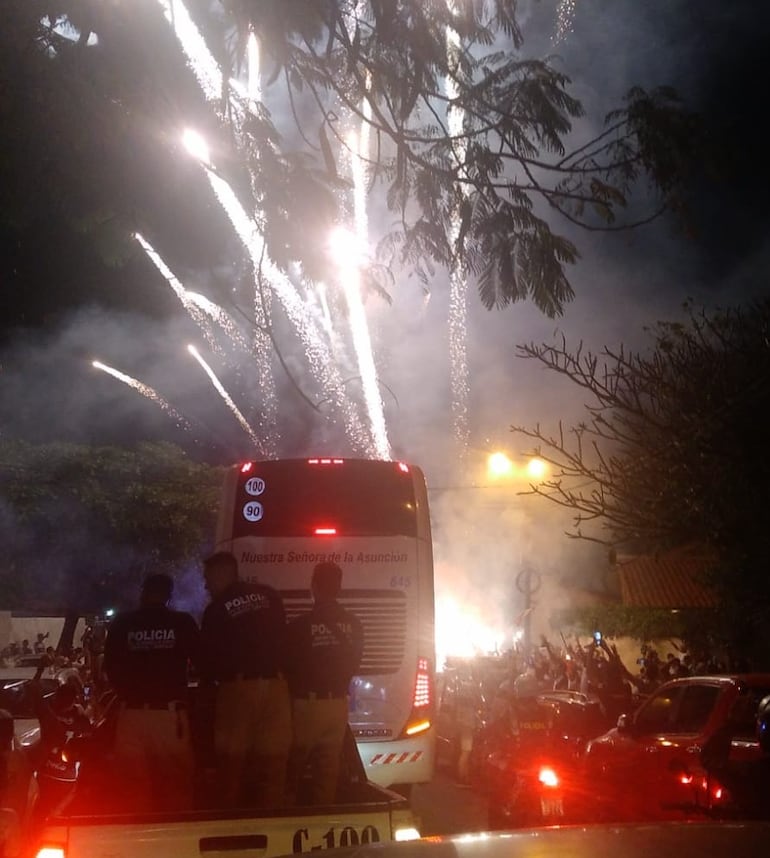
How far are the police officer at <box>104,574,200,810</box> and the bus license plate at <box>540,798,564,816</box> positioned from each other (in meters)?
3.67

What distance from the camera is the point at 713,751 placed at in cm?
680

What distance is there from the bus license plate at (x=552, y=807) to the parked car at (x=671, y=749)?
27cm

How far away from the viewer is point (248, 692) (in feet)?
18.8

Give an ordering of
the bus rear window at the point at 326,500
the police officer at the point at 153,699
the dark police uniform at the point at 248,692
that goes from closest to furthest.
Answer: the police officer at the point at 153,699
the dark police uniform at the point at 248,692
the bus rear window at the point at 326,500

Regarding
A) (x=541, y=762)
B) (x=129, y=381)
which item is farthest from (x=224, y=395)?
(x=541, y=762)

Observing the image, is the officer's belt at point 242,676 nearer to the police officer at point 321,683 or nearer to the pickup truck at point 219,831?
the police officer at point 321,683

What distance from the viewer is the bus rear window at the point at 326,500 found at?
1005 cm

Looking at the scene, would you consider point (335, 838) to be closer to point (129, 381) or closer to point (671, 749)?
point (671, 749)

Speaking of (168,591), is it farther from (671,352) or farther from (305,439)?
(305,439)

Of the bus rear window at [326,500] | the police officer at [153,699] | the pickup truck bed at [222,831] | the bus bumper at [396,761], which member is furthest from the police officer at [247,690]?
the bus rear window at [326,500]

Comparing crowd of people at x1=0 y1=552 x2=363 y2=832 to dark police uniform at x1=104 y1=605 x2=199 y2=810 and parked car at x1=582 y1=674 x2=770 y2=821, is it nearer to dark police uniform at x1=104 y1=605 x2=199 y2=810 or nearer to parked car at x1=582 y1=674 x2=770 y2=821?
dark police uniform at x1=104 y1=605 x2=199 y2=810

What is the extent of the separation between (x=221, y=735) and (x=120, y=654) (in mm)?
698

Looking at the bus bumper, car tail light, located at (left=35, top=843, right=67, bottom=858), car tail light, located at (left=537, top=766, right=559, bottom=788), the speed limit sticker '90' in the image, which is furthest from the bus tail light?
car tail light, located at (left=35, top=843, right=67, bottom=858)

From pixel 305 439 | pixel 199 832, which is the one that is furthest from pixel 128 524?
pixel 199 832
